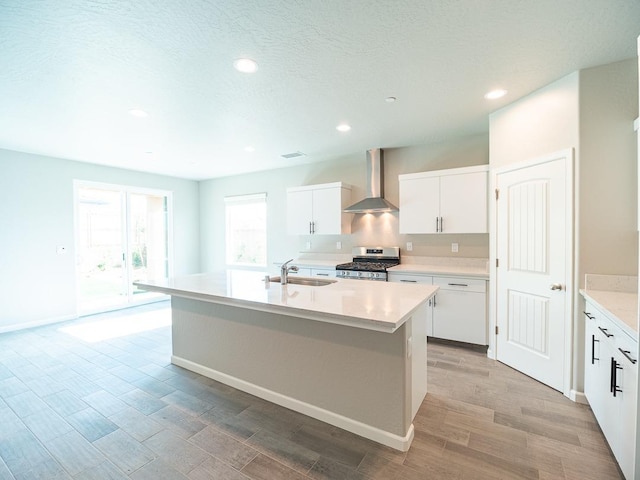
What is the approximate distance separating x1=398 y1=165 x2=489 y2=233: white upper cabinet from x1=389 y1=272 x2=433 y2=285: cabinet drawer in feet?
2.09

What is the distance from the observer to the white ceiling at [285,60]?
1711 mm

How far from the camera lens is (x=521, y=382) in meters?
2.73

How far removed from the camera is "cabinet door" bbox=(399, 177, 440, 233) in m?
3.90

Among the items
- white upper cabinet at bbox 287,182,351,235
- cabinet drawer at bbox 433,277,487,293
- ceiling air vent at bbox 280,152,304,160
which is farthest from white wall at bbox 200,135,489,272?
cabinet drawer at bbox 433,277,487,293

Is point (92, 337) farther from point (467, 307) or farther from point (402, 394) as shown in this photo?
point (467, 307)

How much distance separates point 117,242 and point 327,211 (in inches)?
159

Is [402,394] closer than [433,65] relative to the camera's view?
Yes

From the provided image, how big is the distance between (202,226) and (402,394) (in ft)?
20.4

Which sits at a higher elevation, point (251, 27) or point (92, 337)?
point (251, 27)

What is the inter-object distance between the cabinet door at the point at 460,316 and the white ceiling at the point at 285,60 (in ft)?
6.66

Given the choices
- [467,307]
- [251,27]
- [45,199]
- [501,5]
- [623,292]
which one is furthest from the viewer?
[45,199]

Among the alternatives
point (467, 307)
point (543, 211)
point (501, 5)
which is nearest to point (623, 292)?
point (543, 211)

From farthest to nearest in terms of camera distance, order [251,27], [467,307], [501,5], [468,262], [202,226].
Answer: [202,226]
[468,262]
[467,307]
[251,27]
[501,5]

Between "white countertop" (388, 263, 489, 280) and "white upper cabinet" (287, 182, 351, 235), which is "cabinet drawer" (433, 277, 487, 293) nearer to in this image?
"white countertop" (388, 263, 489, 280)
